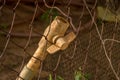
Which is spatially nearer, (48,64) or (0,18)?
(48,64)

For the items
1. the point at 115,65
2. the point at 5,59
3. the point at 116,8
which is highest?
the point at 116,8

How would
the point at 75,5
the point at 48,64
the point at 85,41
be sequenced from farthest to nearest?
the point at 75,5, the point at 85,41, the point at 48,64

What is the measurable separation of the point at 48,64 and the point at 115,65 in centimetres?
53

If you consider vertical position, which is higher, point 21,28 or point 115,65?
point 21,28

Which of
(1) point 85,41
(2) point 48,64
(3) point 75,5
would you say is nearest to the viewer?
(2) point 48,64

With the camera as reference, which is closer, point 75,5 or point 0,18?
point 0,18

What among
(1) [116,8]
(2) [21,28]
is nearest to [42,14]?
(2) [21,28]

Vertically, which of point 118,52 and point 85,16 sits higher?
point 85,16

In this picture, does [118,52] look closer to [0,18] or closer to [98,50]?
[98,50]

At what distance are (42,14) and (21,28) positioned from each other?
0.72ft

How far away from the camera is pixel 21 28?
3.13 m

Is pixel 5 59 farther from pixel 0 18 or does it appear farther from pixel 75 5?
pixel 75 5

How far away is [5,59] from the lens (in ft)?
9.41

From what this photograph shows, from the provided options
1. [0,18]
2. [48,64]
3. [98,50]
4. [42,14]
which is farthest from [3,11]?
[98,50]
